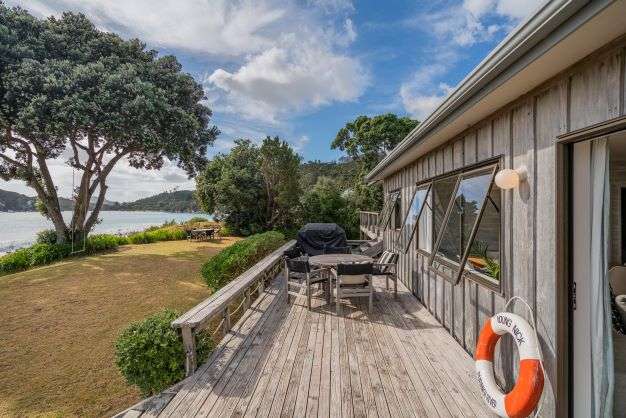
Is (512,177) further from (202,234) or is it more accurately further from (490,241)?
(202,234)

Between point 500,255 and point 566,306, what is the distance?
0.88 m

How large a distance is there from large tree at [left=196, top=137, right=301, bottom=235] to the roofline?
49.9 feet

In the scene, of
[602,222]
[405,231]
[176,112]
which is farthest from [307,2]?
[176,112]

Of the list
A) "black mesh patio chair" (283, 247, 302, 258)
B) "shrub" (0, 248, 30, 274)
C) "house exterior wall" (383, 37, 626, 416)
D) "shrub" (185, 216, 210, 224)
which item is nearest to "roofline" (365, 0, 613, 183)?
"house exterior wall" (383, 37, 626, 416)

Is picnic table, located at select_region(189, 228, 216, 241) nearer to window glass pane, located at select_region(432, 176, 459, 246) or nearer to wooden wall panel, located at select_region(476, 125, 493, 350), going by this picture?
window glass pane, located at select_region(432, 176, 459, 246)

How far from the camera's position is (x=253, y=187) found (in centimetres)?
1967

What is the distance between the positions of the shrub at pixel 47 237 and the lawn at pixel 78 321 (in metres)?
2.82

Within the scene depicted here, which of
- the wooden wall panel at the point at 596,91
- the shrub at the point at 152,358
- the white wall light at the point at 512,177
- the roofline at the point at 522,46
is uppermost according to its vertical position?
the roofline at the point at 522,46

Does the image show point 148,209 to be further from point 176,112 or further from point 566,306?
point 566,306

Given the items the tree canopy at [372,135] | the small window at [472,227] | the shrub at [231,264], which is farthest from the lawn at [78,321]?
the tree canopy at [372,135]

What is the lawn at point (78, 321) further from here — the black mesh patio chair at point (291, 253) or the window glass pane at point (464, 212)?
the window glass pane at point (464, 212)

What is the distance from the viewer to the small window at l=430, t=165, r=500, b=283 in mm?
3102

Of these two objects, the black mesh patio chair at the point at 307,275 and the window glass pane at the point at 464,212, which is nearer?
the window glass pane at the point at 464,212

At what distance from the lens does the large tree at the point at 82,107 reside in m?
10.9
